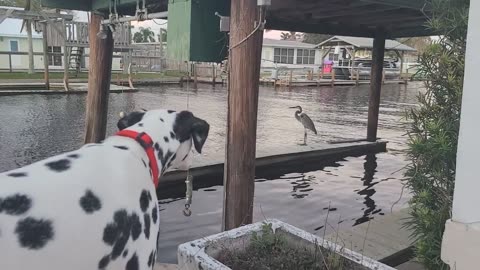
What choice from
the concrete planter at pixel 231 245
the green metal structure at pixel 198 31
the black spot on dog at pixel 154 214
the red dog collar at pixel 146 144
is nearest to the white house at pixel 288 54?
the green metal structure at pixel 198 31

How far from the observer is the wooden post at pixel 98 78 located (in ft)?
30.0

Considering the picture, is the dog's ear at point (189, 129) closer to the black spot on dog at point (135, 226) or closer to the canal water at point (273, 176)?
the black spot on dog at point (135, 226)

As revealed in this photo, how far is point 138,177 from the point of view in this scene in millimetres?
2674

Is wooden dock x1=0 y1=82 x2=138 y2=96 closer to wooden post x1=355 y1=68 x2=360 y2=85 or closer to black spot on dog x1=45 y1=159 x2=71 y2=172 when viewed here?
black spot on dog x1=45 y1=159 x2=71 y2=172

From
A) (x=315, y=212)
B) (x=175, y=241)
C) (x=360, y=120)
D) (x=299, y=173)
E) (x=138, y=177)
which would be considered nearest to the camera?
(x=138, y=177)

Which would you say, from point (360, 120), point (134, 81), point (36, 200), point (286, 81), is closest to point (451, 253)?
point (36, 200)

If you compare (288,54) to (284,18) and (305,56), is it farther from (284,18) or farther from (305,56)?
(284,18)

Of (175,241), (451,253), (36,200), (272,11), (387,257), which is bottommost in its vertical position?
(175,241)

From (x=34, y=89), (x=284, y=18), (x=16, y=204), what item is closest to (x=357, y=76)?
(x=34, y=89)

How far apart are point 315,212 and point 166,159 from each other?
4735mm

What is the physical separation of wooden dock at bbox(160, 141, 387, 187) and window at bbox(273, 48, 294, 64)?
36.6m

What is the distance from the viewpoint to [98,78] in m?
9.21

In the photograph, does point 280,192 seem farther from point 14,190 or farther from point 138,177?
→ point 14,190

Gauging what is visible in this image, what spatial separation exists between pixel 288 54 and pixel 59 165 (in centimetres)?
4746
